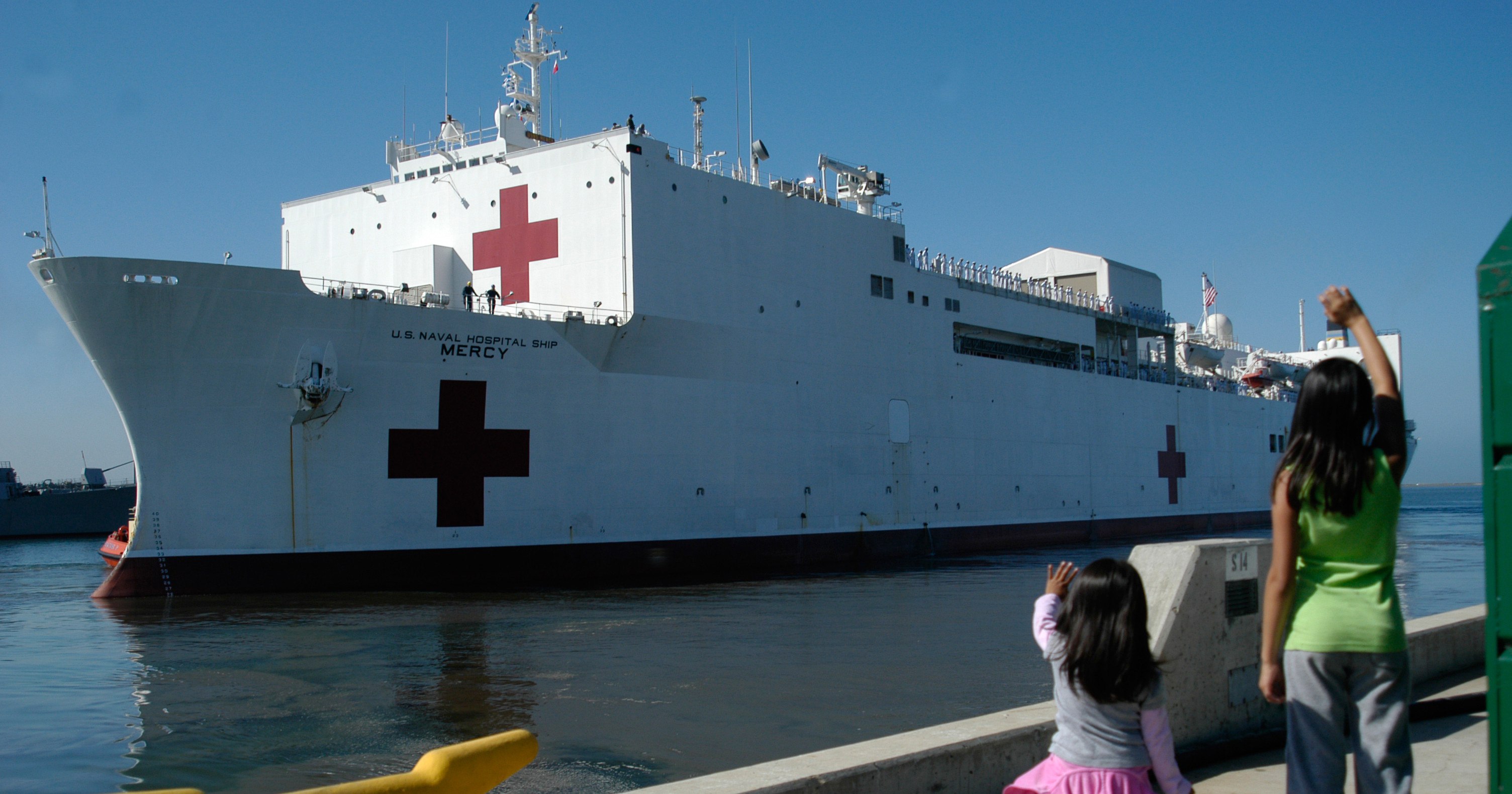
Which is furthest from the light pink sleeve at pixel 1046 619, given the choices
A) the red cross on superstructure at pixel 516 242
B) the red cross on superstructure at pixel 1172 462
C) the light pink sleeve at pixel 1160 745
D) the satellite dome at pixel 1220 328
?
the satellite dome at pixel 1220 328

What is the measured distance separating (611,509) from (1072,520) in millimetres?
11268

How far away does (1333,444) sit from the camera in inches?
89.0

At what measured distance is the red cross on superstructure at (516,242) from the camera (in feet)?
47.7

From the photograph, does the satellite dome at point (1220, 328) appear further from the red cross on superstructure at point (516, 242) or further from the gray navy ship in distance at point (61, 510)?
the gray navy ship in distance at point (61, 510)

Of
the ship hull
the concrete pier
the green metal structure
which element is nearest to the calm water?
the ship hull

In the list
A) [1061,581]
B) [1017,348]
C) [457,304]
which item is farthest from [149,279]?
[1017,348]

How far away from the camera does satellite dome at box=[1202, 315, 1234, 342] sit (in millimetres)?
32500

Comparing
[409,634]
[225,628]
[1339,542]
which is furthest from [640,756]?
[225,628]

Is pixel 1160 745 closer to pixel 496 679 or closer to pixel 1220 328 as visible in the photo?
pixel 496 679

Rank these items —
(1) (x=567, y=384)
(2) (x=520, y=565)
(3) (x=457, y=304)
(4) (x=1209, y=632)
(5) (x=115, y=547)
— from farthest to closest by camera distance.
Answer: (3) (x=457, y=304), (5) (x=115, y=547), (1) (x=567, y=384), (2) (x=520, y=565), (4) (x=1209, y=632)

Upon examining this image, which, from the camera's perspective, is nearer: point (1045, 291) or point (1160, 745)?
point (1160, 745)

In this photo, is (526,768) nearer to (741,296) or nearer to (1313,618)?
(1313,618)

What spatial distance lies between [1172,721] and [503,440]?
1012 centimetres

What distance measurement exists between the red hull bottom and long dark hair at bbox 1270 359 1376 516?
11115mm
